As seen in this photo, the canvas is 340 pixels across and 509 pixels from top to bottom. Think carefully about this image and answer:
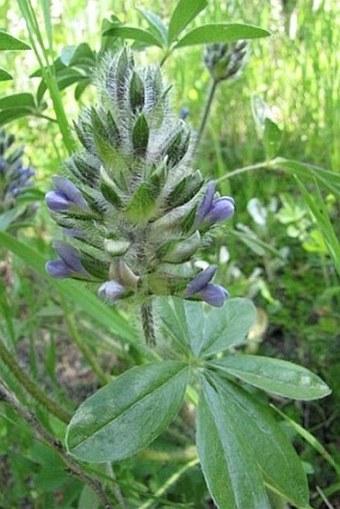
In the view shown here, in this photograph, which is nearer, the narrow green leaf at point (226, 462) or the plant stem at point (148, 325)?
the narrow green leaf at point (226, 462)

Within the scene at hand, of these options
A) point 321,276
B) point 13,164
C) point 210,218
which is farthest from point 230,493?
point 321,276

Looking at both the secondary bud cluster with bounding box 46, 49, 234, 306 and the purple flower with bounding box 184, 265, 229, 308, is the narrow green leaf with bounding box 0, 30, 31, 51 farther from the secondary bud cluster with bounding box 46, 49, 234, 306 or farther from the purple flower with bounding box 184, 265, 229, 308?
the purple flower with bounding box 184, 265, 229, 308

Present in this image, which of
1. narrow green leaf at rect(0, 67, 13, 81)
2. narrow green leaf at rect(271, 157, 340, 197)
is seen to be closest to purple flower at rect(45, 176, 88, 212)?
narrow green leaf at rect(0, 67, 13, 81)

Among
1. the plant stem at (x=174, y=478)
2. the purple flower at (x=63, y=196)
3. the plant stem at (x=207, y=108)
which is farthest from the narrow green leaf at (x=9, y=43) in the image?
the plant stem at (x=174, y=478)

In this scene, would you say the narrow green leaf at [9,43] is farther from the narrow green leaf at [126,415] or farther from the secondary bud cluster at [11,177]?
the secondary bud cluster at [11,177]

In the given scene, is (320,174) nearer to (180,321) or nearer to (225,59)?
(180,321)

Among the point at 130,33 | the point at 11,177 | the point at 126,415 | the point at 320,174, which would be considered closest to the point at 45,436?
the point at 126,415
